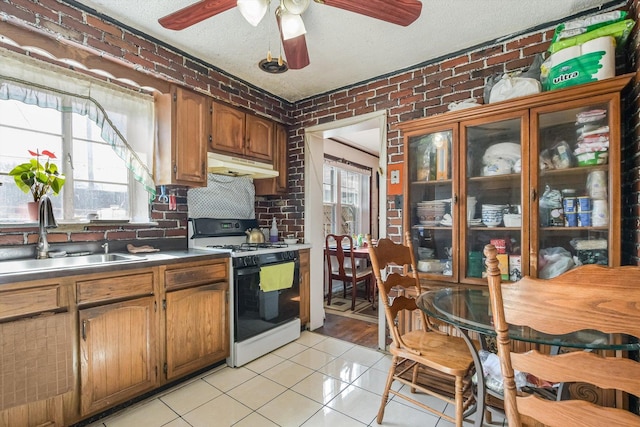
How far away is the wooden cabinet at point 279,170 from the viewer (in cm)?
324

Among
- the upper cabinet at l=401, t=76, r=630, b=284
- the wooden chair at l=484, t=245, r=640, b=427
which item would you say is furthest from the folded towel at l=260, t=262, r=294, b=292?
the wooden chair at l=484, t=245, r=640, b=427

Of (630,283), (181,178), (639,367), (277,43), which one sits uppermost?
(277,43)

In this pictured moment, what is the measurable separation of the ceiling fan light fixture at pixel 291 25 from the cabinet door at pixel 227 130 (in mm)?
1343

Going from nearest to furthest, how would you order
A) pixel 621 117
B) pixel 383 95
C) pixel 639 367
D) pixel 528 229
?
pixel 639 367 → pixel 621 117 → pixel 528 229 → pixel 383 95

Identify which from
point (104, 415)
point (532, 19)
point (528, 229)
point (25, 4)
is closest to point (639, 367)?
point (528, 229)

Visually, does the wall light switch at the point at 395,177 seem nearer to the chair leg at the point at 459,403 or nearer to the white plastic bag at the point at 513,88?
the white plastic bag at the point at 513,88

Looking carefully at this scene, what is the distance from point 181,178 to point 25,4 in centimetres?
126

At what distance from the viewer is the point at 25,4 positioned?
168 centimetres

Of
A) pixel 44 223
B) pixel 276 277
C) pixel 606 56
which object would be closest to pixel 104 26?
pixel 44 223

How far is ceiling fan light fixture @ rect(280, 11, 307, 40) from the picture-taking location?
4.66 ft

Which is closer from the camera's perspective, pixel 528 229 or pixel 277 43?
pixel 528 229

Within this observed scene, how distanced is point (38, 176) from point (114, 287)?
0.88 metres

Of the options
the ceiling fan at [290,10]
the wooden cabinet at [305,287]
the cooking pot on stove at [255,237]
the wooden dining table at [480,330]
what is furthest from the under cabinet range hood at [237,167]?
the wooden dining table at [480,330]

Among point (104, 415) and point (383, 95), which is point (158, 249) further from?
point (383, 95)
